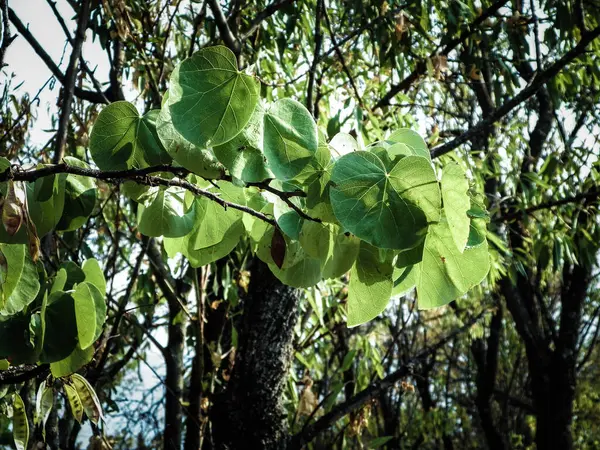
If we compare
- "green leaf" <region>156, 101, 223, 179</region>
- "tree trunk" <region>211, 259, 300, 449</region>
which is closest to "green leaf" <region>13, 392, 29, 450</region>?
"green leaf" <region>156, 101, 223, 179</region>

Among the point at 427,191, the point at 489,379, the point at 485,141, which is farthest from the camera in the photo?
the point at 489,379

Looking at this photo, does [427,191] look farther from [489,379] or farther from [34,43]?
[489,379]

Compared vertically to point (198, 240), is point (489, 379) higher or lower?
higher

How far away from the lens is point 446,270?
0.56 m

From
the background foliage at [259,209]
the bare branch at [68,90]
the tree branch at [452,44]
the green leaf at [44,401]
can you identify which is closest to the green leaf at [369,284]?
the background foliage at [259,209]

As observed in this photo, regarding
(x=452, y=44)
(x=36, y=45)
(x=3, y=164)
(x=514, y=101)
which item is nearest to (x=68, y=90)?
(x=36, y=45)

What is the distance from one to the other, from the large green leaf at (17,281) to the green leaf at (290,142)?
0.82 ft

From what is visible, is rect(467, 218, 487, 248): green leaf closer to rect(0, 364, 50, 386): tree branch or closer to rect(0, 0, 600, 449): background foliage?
rect(0, 0, 600, 449): background foliage

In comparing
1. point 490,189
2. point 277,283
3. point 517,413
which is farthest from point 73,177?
point 517,413

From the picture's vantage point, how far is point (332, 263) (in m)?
0.59

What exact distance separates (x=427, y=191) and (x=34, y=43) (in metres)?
1.56

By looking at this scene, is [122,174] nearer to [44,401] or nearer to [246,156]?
[246,156]

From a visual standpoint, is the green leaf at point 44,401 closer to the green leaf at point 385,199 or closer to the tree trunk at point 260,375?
the green leaf at point 385,199

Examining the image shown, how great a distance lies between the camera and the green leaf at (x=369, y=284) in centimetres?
56
